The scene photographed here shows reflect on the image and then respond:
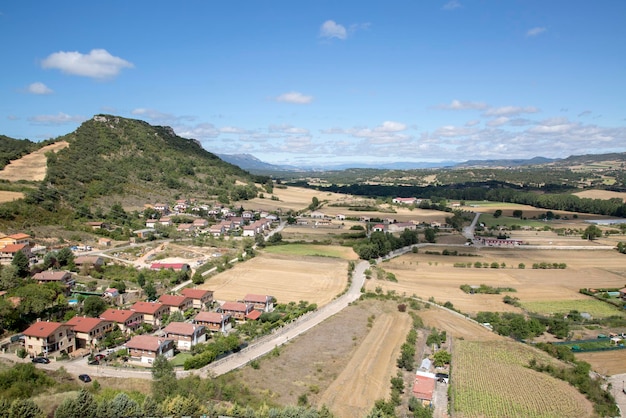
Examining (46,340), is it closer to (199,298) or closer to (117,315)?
(117,315)

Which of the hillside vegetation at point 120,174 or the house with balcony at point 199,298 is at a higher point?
the hillside vegetation at point 120,174

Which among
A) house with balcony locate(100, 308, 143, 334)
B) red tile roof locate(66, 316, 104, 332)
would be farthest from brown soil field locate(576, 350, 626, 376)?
red tile roof locate(66, 316, 104, 332)

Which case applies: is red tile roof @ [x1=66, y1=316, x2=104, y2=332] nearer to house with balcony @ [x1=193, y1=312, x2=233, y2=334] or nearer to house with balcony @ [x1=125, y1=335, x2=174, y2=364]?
house with balcony @ [x1=125, y1=335, x2=174, y2=364]

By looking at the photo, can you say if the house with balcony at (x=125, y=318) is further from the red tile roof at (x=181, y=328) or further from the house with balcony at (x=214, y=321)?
the house with balcony at (x=214, y=321)

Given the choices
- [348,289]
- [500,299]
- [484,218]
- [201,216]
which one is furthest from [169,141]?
[500,299]

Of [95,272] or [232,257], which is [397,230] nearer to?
[232,257]

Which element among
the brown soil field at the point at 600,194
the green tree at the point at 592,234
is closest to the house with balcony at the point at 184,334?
the green tree at the point at 592,234
